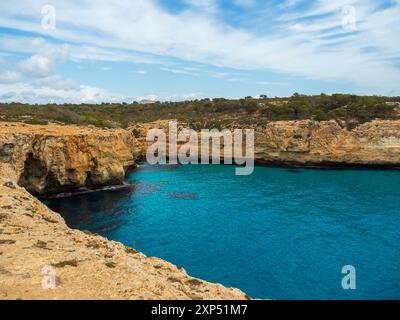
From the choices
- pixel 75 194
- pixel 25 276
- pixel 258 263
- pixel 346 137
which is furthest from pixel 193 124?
pixel 25 276

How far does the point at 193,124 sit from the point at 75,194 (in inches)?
1435

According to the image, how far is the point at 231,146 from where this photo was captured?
215ft

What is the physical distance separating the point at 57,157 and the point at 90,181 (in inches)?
246

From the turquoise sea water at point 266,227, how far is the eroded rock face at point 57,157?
2.27 meters

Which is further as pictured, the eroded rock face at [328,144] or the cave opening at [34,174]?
the eroded rock face at [328,144]

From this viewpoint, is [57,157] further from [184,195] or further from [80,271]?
[80,271]

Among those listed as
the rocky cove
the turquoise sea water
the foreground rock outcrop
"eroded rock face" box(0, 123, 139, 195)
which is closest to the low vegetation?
the rocky cove

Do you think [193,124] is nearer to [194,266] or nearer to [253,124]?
[253,124]

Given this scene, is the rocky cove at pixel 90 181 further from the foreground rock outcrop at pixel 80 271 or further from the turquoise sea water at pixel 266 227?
the turquoise sea water at pixel 266 227

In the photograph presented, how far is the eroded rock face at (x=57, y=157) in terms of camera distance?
114ft

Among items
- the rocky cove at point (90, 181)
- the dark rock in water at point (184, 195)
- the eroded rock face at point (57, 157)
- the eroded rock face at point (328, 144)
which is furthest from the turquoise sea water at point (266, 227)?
the eroded rock face at point (328, 144)

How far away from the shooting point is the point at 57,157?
38688 millimetres

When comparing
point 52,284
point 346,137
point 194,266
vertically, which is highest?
point 346,137

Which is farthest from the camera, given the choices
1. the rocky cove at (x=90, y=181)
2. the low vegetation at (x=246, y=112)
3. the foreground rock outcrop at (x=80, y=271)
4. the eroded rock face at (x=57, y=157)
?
the low vegetation at (x=246, y=112)
